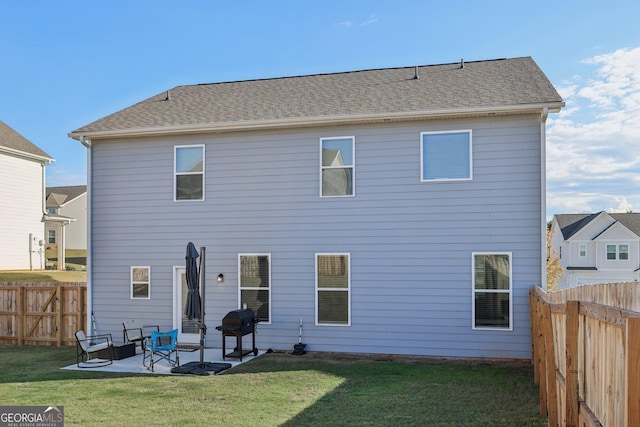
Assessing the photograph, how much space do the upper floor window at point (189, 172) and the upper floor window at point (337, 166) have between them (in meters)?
2.80

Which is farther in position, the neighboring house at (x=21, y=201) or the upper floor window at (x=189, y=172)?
the neighboring house at (x=21, y=201)

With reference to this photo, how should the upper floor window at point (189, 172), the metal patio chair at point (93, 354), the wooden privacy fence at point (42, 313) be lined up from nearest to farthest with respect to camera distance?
the metal patio chair at point (93, 354) → the upper floor window at point (189, 172) → the wooden privacy fence at point (42, 313)

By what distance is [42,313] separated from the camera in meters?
12.4

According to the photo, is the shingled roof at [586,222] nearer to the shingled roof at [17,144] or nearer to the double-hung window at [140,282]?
the double-hung window at [140,282]

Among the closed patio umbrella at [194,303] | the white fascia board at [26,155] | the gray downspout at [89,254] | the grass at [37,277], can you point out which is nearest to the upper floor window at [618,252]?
the grass at [37,277]

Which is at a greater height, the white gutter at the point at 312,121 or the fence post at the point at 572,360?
the white gutter at the point at 312,121

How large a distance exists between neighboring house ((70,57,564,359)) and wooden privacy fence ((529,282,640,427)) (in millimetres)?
5386

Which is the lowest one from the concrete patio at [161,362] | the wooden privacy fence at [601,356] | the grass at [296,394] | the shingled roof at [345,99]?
the concrete patio at [161,362]

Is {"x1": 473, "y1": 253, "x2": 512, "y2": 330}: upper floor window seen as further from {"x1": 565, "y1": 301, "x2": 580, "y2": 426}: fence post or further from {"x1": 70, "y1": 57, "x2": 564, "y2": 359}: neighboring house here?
{"x1": 565, "y1": 301, "x2": 580, "y2": 426}: fence post

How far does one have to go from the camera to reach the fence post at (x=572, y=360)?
367cm

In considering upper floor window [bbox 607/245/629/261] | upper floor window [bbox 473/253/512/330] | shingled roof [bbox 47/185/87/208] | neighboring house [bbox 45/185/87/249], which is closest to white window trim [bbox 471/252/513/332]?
upper floor window [bbox 473/253/512/330]

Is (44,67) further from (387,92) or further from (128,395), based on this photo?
(128,395)

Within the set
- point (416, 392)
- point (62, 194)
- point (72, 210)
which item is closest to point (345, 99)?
point (416, 392)

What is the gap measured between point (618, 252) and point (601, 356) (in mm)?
34279
